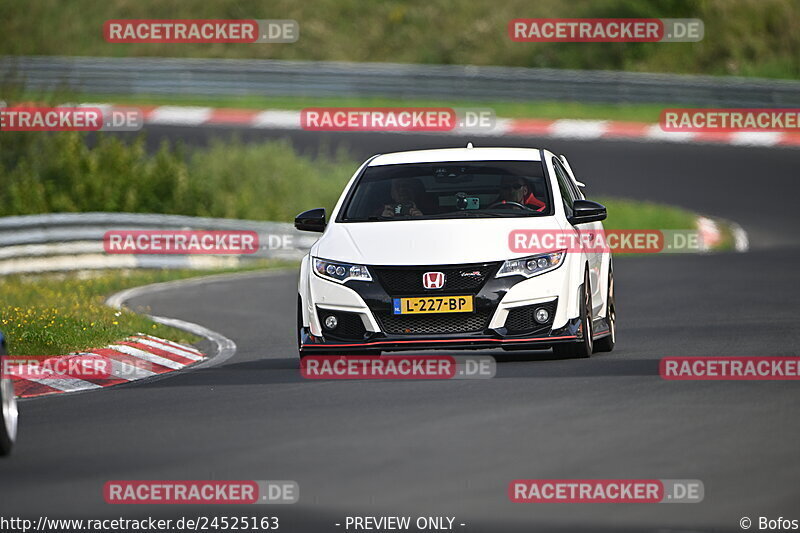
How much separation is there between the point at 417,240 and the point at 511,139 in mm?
25223

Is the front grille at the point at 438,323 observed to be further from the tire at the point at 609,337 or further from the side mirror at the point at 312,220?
the tire at the point at 609,337

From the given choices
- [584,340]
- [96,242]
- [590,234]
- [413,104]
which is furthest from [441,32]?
[584,340]

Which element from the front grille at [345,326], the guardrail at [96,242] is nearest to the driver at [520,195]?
the front grille at [345,326]

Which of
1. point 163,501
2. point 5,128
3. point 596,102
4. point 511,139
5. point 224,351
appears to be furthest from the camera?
point 596,102

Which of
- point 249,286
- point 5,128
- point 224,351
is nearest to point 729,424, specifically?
point 224,351

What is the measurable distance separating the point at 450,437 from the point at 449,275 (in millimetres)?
2935

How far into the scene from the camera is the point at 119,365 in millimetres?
14352

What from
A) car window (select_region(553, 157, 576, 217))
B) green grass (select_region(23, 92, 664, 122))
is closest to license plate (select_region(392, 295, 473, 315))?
car window (select_region(553, 157, 576, 217))

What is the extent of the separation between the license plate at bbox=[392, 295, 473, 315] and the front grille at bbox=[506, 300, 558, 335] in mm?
319

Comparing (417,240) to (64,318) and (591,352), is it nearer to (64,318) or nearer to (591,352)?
(591,352)

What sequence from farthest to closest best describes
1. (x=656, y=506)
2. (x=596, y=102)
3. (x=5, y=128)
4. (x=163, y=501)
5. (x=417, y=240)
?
(x=596, y=102), (x=5, y=128), (x=417, y=240), (x=163, y=501), (x=656, y=506)

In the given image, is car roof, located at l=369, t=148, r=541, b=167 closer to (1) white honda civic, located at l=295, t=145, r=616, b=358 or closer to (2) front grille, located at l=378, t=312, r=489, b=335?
(1) white honda civic, located at l=295, t=145, r=616, b=358

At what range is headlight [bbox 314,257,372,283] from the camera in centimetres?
1241

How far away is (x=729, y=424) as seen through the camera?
31.6 feet
